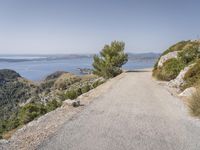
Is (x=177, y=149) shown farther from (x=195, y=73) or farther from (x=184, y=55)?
(x=184, y=55)

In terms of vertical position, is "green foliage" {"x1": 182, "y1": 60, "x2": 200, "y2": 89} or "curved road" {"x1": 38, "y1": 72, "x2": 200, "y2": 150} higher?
"green foliage" {"x1": 182, "y1": 60, "x2": 200, "y2": 89}

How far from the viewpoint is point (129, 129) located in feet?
30.3

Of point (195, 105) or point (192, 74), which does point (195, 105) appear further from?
point (192, 74)

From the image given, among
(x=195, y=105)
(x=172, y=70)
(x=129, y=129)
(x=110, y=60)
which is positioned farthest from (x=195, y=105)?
(x=110, y=60)

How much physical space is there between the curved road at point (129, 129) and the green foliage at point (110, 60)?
76.2 feet

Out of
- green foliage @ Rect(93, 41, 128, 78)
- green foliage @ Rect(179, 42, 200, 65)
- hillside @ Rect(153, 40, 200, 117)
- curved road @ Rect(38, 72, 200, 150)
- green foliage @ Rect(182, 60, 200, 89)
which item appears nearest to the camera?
curved road @ Rect(38, 72, 200, 150)

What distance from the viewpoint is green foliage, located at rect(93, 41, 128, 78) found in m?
37.5

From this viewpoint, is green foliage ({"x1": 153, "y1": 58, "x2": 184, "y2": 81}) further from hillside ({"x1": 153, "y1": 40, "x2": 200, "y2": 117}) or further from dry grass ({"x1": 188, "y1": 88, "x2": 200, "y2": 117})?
dry grass ({"x1": 188, "y1": 88, "x2": 200, "y2": 117})

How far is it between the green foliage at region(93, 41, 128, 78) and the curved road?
23238mm

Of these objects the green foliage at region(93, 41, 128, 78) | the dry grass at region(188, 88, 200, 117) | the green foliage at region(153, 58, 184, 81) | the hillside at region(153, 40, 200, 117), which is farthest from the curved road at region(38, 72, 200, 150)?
the green foliage at region(93, 41, 128, 78)

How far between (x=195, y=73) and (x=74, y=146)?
14.0 m

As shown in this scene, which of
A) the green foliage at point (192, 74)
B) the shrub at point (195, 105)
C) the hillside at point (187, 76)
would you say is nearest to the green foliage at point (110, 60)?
the hillside at point (187, 76)

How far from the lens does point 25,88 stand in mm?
171625

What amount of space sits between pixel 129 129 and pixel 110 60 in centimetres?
2905
